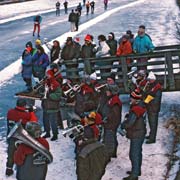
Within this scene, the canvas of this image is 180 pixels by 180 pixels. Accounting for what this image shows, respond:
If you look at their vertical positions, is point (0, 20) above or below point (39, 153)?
below

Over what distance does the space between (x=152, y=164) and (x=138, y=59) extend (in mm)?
4171

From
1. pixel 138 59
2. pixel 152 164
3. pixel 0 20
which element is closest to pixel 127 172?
pixel 152 164

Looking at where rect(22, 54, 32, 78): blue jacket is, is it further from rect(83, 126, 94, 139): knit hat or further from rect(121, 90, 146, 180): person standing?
Answer: rect(83, 126, 94, 139): knit hat

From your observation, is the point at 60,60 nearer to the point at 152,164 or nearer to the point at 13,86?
the point at 13,86

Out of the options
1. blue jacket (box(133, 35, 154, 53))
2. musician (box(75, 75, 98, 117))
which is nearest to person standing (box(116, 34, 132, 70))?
blue jacket (box(133, 35, 154, 53))

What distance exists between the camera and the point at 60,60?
13.2m

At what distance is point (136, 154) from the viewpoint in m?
7.98

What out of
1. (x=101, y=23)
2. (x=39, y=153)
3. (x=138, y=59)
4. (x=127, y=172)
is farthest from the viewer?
(x=101, y=23)

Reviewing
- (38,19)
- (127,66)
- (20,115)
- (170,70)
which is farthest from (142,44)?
(38,19)

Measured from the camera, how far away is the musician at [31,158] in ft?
19.5

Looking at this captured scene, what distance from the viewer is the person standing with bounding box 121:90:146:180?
25.0 ft

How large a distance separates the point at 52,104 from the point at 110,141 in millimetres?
1571

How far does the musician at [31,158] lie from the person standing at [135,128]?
2.03 metres

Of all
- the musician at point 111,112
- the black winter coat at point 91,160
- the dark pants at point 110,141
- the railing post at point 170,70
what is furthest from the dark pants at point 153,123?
the black winter coat at point 91,160
